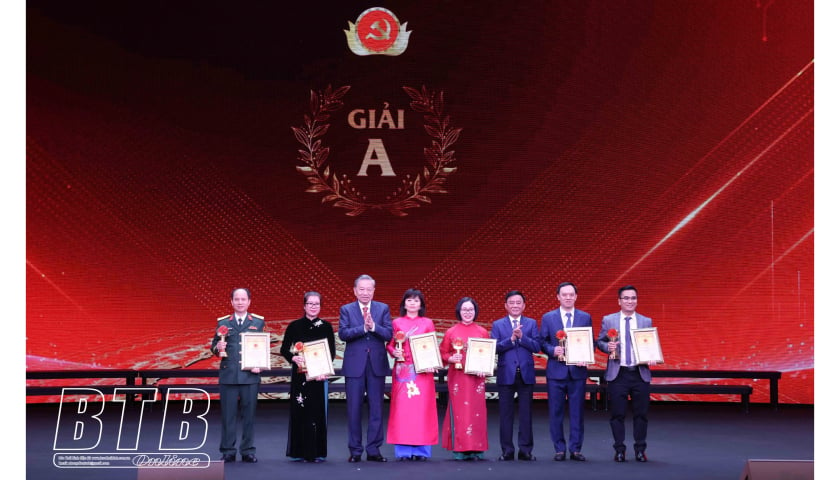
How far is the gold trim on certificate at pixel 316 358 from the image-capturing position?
6.54 m

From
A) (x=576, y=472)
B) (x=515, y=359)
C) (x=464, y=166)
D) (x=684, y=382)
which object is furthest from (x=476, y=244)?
(x=576, y=472)

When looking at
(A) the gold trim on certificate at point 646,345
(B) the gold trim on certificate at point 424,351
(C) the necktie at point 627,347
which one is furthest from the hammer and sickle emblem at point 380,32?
(A) the gold trim on certificate at point 646,345

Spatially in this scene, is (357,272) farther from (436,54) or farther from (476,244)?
(436,54)

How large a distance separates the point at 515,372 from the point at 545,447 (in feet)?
3.43

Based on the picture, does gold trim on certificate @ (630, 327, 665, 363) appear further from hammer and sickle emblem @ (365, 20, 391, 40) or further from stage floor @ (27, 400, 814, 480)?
hammer and sickle emblem @ (365, 20, 391, 40)

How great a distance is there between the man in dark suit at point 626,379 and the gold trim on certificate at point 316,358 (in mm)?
2035

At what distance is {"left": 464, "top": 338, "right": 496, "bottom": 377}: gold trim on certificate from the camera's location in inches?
265

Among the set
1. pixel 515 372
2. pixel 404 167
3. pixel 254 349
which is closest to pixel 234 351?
pixel 254 349

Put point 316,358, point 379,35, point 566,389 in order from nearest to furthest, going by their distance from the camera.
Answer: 1. point 316,358
2. point 566,389
3. point 379,35

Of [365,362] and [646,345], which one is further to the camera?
[365,362]

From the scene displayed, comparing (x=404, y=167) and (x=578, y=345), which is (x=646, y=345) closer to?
(x=578, y=345)

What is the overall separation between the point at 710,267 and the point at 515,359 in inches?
176

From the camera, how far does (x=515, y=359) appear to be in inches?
270

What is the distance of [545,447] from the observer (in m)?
7.51
